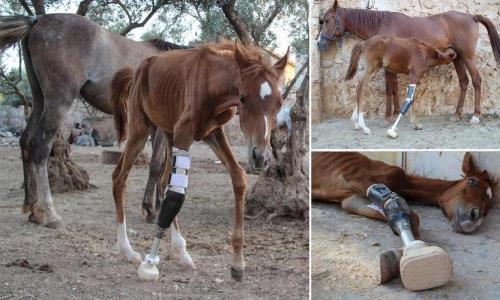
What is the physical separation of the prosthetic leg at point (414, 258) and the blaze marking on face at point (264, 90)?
1.25m

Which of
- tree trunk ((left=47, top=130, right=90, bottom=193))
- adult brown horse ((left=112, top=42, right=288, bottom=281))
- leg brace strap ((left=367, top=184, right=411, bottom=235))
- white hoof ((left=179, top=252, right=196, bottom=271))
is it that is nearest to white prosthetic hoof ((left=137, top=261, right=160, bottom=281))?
adult brown horse ((left=112, top=42, right=288, bottom=281))

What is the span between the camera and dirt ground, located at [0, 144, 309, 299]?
373 centimetres

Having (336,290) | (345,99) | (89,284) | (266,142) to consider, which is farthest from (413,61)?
(89,284)

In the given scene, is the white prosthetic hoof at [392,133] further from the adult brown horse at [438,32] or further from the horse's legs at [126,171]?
the horse's legs at [126,171]

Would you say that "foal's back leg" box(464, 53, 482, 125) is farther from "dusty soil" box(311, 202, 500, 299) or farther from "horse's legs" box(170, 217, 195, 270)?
"horse's legs" box(170, 217, 195, 270)

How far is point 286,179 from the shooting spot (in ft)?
19.1

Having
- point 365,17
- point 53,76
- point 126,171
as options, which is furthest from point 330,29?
point 53,76

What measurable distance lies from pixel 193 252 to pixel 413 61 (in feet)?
8.24

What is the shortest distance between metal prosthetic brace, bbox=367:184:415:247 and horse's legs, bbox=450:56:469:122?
1.66 m

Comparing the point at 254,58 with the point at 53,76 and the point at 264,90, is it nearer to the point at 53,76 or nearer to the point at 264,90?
the point at 264,90

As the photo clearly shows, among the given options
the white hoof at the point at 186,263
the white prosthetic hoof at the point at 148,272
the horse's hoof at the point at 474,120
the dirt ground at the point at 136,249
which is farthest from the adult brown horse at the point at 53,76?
the horse's hoof at the point at 474,120

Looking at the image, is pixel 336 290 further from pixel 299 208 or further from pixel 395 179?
pixel 299 208

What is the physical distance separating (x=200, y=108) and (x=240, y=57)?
1.59 ft

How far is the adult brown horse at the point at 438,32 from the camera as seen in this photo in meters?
3.61
